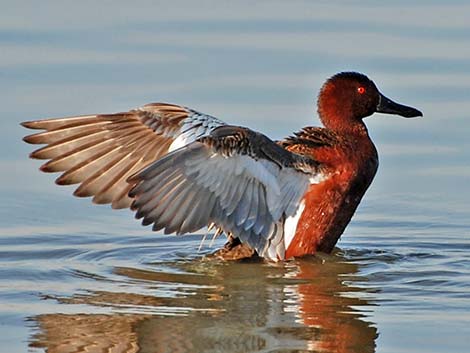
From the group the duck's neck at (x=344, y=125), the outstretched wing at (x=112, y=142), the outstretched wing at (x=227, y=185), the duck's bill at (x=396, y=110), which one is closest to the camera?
the outstretched wing at (x=227, y=185)

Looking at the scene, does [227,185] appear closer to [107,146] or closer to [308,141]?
[308,141]

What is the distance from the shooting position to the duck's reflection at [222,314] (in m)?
8.12

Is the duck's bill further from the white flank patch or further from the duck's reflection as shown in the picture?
the duck's reflection

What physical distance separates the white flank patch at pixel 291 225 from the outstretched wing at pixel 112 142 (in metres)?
0.81

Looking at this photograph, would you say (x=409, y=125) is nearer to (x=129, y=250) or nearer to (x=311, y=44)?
(x=311, y=44)

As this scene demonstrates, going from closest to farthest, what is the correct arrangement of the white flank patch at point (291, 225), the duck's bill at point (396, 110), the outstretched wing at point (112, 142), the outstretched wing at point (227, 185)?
1. the outstretched wing at point (227, 185)
2. the white flank patch at point (291, 225)
3. the outstretched wing at point (112, 142)
4. the duck's bill at point (396, 110)

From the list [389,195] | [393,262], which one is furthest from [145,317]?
[389,195]

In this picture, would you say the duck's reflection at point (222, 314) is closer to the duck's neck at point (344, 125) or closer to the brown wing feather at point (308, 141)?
the brown wing feather at point (308, 141)

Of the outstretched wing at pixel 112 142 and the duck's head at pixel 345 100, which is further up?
the duck's head at pixel 345 100

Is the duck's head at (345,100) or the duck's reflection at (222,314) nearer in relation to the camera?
the duck's reflection at (222,314)

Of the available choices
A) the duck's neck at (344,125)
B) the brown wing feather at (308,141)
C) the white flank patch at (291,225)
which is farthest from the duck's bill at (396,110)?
the white flank patch at (291,225)

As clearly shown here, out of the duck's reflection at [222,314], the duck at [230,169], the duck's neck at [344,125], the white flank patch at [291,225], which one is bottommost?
the duck's reflection at [222,314]

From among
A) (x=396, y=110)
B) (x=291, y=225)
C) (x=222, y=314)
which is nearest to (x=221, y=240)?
(x=291, y=225)

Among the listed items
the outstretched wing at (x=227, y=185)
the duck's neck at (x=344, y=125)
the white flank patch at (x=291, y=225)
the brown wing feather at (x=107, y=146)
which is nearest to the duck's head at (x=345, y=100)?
the duck's neck at (x=344, y=125)
